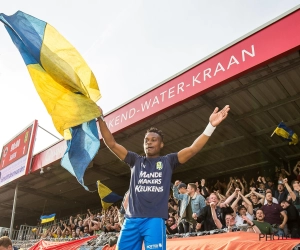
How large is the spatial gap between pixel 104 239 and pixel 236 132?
5.26 meters

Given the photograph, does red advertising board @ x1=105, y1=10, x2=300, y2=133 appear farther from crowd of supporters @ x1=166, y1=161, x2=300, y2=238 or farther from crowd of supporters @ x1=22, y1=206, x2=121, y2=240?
crowd of supporters @ x1=22, y1=206, x2=121, y2=240

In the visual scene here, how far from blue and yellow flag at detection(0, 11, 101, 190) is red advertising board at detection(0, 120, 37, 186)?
1034 cm

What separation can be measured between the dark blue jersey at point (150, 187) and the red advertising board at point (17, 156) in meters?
11.5

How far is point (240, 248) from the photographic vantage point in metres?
5.48

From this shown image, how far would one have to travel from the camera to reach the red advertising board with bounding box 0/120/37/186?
14023mm

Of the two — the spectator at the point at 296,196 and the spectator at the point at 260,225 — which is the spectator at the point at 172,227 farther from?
the spectator at the point at 296,196

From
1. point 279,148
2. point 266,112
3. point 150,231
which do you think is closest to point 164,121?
point 266,112

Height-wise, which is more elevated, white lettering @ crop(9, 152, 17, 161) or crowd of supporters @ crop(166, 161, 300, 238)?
white lettering @ crop(9, 152, 17, 161)

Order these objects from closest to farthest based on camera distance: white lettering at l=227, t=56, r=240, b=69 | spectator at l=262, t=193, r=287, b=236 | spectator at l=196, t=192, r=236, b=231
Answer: spectator at l=262, t=193, r=287, b=236 < white lettering at l=227, t=56, r=240, b=69 < spectator at l=196, t=192, r=236, b=231

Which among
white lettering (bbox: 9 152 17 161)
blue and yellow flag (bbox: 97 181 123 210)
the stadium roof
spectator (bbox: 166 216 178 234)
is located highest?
white lettering (bbox: 9 152 17 161)

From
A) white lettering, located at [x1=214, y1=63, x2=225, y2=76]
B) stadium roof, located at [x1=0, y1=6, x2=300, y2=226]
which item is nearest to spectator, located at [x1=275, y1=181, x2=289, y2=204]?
stadium roof, located at [x1=0, y1=6, x2=300, y2=226]

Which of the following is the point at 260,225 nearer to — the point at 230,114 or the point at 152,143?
the point at 230,114

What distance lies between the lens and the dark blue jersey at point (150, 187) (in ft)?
10.3

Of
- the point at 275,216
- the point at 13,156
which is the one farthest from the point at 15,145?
the point at 275,216
